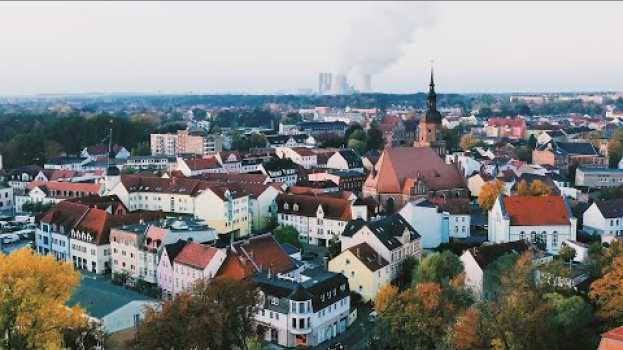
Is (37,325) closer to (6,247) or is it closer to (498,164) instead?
(6,247)

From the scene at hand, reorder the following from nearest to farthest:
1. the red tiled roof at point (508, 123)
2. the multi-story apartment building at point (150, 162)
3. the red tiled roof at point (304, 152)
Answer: the red tiled roof at point (304, 152), the multi-story apartment building at point (150, 162), the red tiled roof at point (508, 123)

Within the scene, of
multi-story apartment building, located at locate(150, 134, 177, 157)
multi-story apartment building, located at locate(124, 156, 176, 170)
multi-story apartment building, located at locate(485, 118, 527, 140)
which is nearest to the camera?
multi-story apartment building, located at locate(124, 156, 176, 170)

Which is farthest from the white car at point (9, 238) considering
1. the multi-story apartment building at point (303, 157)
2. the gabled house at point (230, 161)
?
the multi-story apartment building at point (303, 157)

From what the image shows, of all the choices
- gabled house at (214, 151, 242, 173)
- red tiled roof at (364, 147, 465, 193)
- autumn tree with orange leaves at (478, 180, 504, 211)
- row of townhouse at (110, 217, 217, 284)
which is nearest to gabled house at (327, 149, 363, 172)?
gabled house at (214, 151, 242, 173)

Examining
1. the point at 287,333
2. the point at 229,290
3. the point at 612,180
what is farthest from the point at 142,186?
the point at 612,180

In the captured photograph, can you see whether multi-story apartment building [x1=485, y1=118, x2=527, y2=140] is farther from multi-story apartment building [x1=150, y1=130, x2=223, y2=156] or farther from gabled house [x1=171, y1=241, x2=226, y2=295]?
gabled house [x1=171, y1=241, x2=226, y2=295]

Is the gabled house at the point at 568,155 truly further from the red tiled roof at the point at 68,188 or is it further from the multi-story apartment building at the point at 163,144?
the multi-story apartment building at the point at 163,144
